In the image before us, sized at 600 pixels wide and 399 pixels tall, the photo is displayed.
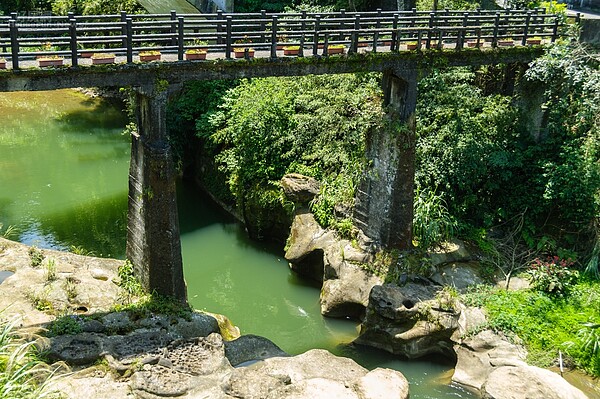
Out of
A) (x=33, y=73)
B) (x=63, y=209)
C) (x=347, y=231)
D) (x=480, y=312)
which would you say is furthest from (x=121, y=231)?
(x=480, y=312)

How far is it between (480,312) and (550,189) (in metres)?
5.16

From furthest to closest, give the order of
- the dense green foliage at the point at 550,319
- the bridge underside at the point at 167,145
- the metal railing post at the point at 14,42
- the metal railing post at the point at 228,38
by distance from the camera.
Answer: the dense green foliage at the point at 550,319 < the metal railing post at the point at 228,38 < the bridge underside at the point at 167,145 < the metal railing post at the point at 14,42

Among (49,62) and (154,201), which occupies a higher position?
(49,62)

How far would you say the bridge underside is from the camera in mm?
15227

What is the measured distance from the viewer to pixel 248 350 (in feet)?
52.2

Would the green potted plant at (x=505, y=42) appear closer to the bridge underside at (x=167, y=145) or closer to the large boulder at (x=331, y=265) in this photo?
the bridge underside at (x=167, y=145)

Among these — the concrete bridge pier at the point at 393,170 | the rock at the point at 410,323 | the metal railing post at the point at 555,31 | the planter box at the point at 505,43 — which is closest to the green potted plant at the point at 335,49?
the concrete bridge pier at the point at 393,170

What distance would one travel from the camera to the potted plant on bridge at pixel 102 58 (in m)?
14.8

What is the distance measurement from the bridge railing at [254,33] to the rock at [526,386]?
953cm

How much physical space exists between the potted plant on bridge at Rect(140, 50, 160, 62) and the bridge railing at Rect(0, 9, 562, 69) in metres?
0.14

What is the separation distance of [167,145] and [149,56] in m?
2.19

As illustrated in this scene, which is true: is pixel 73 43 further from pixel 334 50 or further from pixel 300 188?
pixel 300 188

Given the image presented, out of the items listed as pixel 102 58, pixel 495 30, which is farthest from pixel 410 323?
pixel 102 58

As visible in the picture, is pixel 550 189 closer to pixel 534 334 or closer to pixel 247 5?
pixel 534 334
